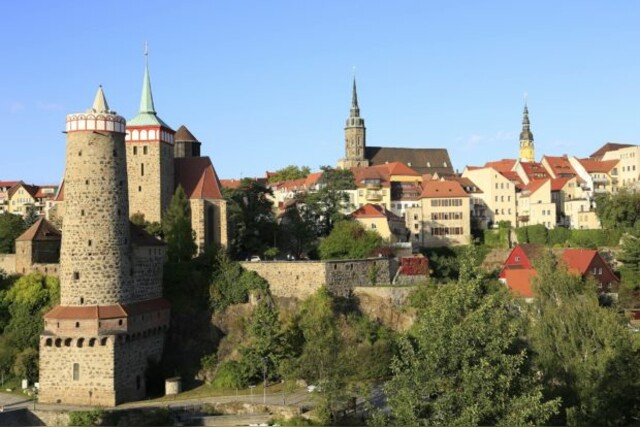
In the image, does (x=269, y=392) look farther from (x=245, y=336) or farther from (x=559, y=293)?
(x=559, y=293)

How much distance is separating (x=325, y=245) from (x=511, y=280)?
509 inches

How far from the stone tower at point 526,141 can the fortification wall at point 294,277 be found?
243ft

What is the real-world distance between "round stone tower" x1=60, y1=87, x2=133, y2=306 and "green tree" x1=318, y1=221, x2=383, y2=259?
17.9 meters

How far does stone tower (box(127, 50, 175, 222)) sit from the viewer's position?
53594 mm

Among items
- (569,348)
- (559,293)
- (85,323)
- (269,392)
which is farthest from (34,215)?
(569,348)

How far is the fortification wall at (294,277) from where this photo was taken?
48.9m

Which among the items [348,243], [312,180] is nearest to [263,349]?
[348,243]

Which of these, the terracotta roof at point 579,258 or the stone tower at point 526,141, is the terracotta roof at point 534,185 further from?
the stone tower at point 526,141

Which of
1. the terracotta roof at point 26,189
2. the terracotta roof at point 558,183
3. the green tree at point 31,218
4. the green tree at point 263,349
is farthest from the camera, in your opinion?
the terracotta roof at point 26,189

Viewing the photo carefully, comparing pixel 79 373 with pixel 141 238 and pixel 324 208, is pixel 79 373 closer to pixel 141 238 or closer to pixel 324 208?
pixel 141 238

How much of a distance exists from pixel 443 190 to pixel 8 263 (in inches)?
1477

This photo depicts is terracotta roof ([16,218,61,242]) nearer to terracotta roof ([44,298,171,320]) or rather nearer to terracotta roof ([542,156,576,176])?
terracotta roof ([44,298,171,320])

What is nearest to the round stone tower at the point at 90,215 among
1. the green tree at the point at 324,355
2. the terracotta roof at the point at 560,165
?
the green tree at the point at 324,355

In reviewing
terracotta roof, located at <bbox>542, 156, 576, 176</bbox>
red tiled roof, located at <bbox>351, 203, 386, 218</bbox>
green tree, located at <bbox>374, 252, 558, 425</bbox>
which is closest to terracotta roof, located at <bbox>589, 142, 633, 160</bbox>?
terracotta roof, located at <bbox>542, 156, 576, 176</bbox>
